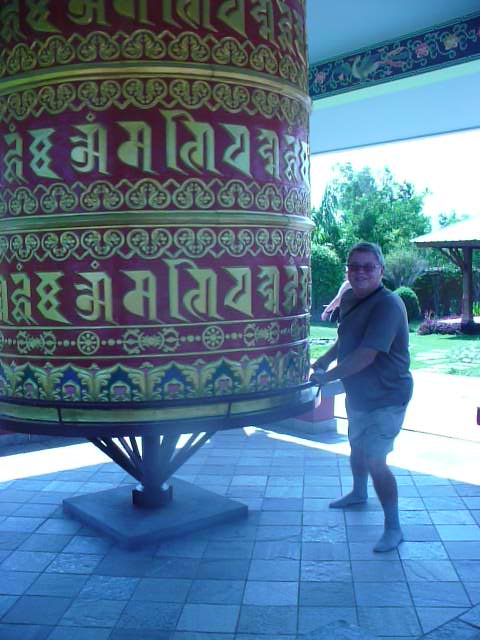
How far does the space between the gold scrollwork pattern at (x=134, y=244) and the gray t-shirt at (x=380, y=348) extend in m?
1.26

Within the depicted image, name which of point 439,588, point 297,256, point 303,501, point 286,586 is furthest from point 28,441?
point 297,256

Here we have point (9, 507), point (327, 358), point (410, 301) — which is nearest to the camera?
point (327, 358)

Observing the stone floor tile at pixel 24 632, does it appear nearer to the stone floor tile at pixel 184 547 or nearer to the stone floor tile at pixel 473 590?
the stone floor tile at pixel 184 547

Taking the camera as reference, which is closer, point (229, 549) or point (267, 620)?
point (267, 620)

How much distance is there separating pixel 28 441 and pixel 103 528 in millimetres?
2028

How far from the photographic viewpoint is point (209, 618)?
268 centimetres

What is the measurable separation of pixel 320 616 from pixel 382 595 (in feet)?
1.01

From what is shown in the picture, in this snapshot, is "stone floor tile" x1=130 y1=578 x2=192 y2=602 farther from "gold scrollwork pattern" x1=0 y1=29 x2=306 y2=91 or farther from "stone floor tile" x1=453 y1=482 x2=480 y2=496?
"gold scrollwork pattern" x1=0 y1=29 x2=306 y2=91

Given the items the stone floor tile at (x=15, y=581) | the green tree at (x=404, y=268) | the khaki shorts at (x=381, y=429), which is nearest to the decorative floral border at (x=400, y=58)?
the khaki shorts at (x=381, y=429)

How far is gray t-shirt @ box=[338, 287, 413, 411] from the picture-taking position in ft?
10.5

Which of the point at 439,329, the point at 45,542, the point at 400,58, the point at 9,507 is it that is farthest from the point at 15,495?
the point at 439,329

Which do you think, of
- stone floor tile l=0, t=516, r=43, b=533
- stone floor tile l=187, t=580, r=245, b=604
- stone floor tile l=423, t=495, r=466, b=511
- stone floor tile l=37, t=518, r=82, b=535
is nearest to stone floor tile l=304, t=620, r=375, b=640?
stone floor tile l=187, t=580, r=245, b=604

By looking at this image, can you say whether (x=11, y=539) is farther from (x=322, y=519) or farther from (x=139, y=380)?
(x=139, y=380)

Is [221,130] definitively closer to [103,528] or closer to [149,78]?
[149,78]
